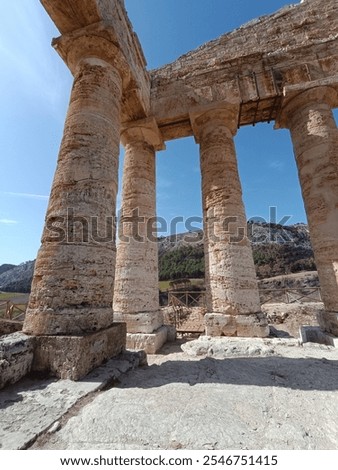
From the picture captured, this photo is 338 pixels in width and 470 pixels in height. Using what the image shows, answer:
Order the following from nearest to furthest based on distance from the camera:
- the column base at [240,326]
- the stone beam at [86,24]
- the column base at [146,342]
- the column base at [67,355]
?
the column base at [67,355] → the stone beam at [86,24] → the column base at [240,326] → the column base at [146,342]

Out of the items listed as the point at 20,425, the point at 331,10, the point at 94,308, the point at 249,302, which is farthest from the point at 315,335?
the point at 331,10

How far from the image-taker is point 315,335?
17.4ft

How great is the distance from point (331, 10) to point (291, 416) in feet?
35.8

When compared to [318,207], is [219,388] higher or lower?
lower

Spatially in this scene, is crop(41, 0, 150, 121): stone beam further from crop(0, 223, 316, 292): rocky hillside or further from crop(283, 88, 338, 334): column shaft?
crop(0, 223, 316, 292): rocky hillside

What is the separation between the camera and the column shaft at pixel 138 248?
6.02 m

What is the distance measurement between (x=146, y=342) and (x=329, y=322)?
432 cm

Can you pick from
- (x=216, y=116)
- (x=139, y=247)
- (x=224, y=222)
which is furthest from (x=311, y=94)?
(x=139, y=247)

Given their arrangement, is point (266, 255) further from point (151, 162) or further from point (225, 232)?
point (225, 232)

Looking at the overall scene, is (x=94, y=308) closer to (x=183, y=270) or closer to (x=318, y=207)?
(x=318, y=207)

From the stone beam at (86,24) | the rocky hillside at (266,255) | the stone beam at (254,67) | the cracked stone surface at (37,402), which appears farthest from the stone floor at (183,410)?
the rocky hillside at (266,255)

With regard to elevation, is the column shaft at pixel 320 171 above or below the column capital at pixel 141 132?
below

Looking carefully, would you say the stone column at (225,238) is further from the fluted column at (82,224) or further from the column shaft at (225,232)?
the fluted column at (82,224)

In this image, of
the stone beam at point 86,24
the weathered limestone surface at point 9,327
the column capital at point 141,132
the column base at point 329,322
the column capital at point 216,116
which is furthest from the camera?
the weathered limestone surface at point 9,327
